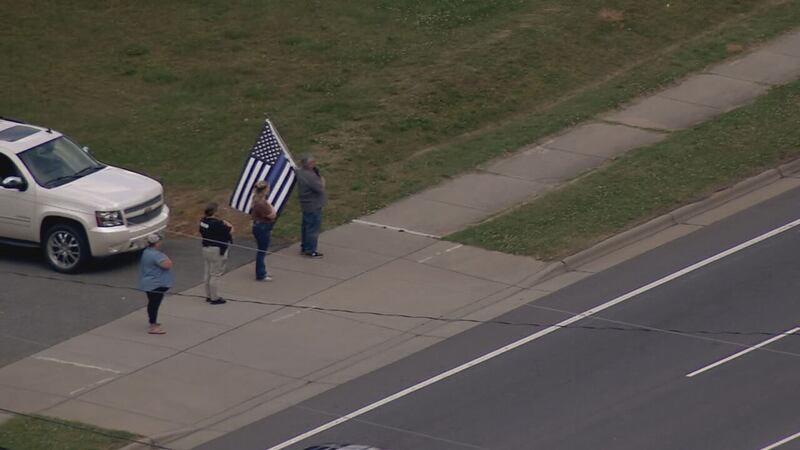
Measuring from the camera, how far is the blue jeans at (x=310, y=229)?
810 inches

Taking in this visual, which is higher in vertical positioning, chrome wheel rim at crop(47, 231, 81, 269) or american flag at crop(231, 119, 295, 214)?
american flag at crop(231, 119, 295, 214)

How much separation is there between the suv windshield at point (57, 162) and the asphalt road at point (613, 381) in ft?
22.6

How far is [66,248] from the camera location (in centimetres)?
2064

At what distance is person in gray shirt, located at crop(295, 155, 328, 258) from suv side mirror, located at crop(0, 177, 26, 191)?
4069mm

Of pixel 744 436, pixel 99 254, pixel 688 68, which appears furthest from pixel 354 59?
pixel 744 436

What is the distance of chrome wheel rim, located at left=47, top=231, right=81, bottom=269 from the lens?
2056 cm

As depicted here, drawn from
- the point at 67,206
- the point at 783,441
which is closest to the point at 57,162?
the point at 67,206

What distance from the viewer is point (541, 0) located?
30094mm

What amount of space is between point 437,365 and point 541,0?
1503cm

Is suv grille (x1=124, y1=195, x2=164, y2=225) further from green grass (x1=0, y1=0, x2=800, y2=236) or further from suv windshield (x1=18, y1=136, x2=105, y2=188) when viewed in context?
green grass (x1=0, y1=0, x2=800, y2=236)

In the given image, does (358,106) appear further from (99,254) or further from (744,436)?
(744,436)

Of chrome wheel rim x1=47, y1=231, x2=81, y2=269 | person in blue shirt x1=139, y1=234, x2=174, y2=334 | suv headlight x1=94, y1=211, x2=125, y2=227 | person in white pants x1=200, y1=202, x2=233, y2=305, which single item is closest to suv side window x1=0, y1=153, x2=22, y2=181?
chrome wheel rim x1=47, y1=231, x2=81, y2=269

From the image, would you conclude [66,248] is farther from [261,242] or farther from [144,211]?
[261,242]

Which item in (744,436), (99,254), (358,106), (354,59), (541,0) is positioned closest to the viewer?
(744,436)
